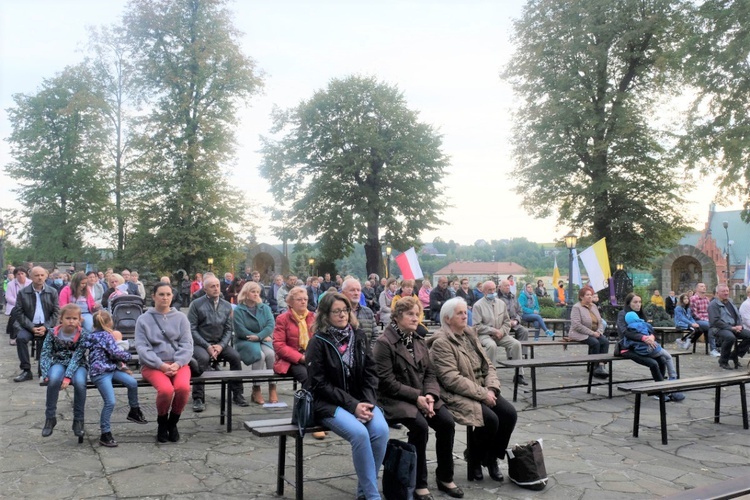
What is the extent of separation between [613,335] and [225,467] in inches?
571

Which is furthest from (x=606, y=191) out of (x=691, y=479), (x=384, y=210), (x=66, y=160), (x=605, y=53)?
(x=66, y=160)

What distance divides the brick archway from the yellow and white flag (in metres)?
25.7

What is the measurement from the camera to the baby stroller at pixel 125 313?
959 centimetres

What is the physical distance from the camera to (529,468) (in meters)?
4.87

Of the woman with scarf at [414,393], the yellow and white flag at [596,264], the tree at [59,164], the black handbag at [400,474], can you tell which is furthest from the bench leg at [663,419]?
the tree at [59,164]

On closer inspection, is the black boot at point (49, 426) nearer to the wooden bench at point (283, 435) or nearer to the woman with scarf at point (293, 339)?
the woman with scarf at point (293, 339)

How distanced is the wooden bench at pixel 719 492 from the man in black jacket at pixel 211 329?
16.6 ft

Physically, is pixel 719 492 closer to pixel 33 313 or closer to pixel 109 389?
pixel 109 389

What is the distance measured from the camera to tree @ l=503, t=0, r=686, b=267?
84.5 feet

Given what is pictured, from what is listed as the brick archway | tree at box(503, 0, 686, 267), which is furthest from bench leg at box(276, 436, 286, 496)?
the brick archway

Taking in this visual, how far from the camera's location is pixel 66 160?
120 ft

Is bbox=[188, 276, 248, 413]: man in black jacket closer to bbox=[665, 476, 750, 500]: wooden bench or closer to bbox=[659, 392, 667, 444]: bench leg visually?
bbox=[659, 392, 667, 444]: bench leg

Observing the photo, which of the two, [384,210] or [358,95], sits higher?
[358,95]

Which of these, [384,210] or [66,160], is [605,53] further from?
[66,160]
